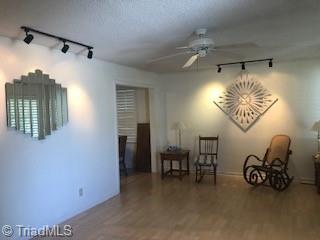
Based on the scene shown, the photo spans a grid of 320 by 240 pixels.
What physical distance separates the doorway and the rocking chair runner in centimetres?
241

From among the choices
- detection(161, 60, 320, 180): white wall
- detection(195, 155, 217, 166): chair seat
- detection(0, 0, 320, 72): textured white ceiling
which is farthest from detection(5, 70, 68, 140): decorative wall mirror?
detection(161, 60, 320, 180): white wall

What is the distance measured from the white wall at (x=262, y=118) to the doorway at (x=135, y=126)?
560 millimetres

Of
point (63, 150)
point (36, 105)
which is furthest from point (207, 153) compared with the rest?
point (36, 105)

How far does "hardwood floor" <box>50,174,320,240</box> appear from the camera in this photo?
338 centimetres

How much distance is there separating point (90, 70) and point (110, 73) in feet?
1.78

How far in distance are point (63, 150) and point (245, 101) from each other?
12.4 ft

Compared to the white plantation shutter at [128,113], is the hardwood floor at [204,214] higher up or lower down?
lower down

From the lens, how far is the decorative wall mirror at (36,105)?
3209mm

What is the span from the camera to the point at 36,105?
347 centimetres

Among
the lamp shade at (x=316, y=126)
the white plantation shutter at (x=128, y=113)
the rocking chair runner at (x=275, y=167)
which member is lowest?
the rocking chair runner at (x=275, y=167)

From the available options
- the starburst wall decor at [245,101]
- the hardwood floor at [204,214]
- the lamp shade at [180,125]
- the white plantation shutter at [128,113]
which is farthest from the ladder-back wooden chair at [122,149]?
the starburst wall decor at [245,101]

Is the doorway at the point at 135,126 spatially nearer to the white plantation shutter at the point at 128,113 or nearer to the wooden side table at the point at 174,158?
the white plantation shutter at the point at 128,113

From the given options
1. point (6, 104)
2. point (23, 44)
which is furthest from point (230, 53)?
point (6, 104)

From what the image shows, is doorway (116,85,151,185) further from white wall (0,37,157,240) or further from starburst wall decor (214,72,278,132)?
starburst wall decor (214,72,278,132)
